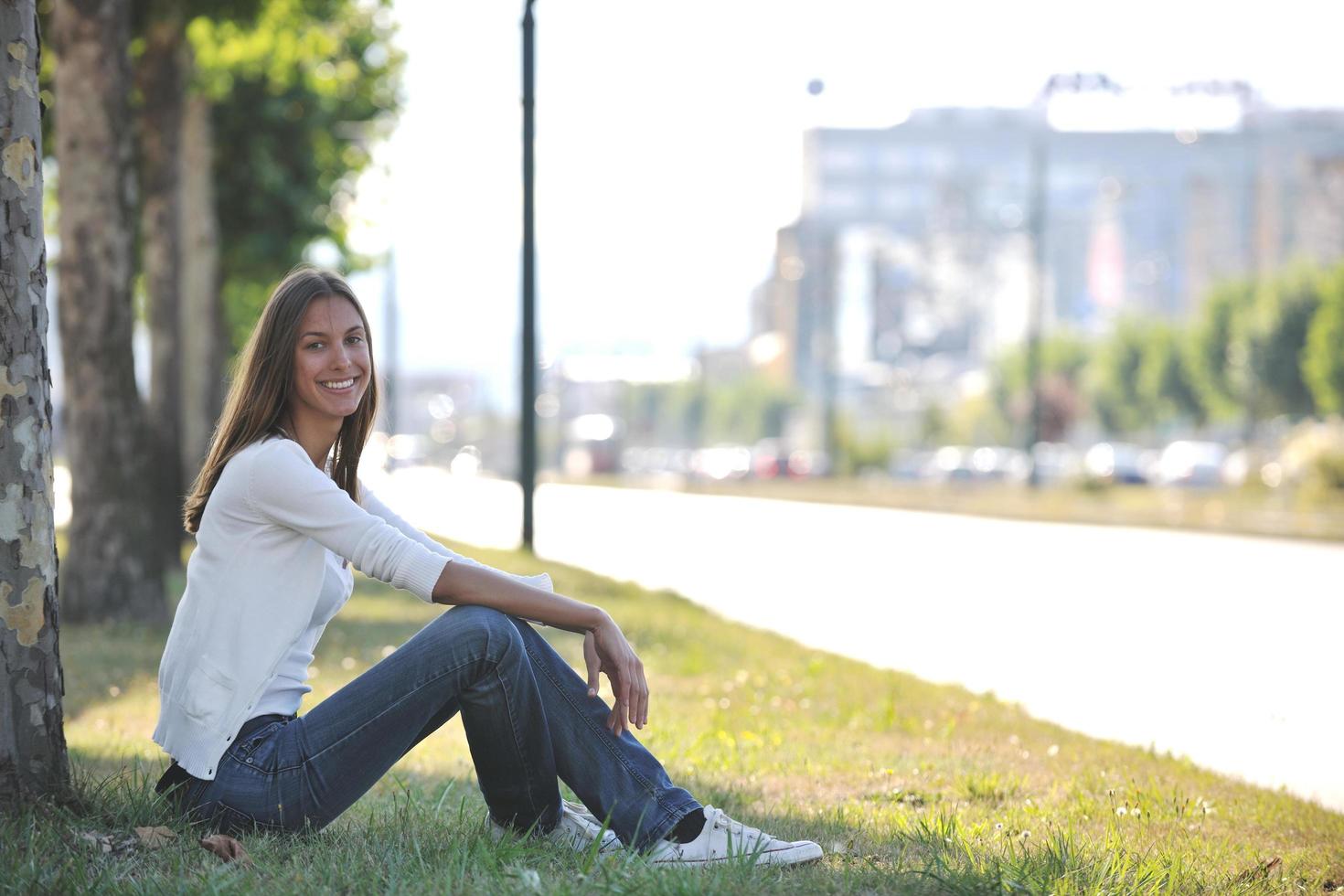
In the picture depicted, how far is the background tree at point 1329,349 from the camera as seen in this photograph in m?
55.2

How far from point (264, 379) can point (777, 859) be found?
1729mm

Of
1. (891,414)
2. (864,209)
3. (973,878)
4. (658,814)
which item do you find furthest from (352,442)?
(864,209)

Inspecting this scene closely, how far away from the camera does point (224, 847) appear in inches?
163

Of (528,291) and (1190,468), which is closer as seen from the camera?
(528,291)

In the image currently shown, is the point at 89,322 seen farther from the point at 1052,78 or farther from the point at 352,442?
the point at 1052,78

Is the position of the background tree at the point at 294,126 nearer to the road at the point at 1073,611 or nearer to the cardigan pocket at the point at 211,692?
the road at the point at 1073,611

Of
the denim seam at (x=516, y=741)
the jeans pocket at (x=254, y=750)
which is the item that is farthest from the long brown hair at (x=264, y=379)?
the denim seam at (x=516, y=741)

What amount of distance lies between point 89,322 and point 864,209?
154311 millimetres

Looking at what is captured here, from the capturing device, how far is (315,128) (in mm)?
25375

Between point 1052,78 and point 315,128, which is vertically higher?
point 1052,78

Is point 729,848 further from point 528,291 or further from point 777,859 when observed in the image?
point 528,291

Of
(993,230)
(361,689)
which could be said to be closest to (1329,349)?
(361,689)

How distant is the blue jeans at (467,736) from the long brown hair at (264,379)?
2.09ft

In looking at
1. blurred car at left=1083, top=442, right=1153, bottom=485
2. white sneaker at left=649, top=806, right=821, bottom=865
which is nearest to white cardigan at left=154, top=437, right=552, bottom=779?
white sneaker at left=649, top=806, right=821, bottom=865
